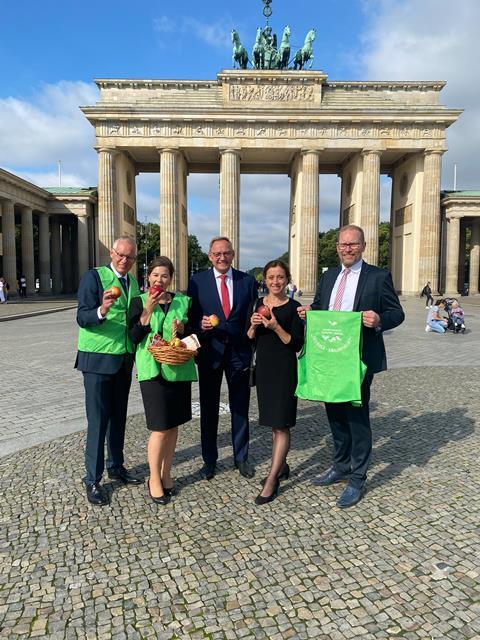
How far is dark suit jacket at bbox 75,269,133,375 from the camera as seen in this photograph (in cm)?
370

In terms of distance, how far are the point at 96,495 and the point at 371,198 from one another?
126 feet

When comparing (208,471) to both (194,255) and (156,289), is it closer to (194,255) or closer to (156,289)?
(156,289)

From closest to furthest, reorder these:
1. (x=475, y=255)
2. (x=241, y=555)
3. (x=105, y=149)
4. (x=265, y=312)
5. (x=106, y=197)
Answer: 1. (x=241, y=555)
2. (x=265, y=312)
3. (x=105, y=149)
4. (x=106, y=197)
5. (x=475, y=255)

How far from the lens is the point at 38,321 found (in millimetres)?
19875

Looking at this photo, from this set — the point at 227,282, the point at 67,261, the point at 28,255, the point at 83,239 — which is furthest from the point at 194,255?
the point at 227,282

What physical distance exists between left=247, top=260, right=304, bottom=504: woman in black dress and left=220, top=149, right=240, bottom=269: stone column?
35.3 m

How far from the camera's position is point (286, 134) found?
38.2 metres

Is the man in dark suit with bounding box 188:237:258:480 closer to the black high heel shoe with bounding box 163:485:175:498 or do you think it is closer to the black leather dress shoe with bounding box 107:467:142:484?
the black high heel shoe with bounding box 163:485:175:498

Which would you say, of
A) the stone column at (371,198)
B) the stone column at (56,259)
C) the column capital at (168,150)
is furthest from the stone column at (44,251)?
the stone column at (371,198)

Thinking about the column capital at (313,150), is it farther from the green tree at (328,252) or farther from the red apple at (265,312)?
the green tree at (328,252)

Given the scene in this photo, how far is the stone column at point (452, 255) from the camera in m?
42.9

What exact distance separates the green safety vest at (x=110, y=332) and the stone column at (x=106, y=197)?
36.0m

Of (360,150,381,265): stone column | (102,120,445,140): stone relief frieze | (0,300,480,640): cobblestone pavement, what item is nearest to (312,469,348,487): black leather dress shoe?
(0,300,480,640): cobblestone pavement

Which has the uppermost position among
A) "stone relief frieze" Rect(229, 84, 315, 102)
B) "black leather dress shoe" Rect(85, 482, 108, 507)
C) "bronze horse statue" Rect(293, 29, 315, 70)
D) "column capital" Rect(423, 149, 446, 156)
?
"bronze horse statue" Rect(293, 29, 315, 70)
